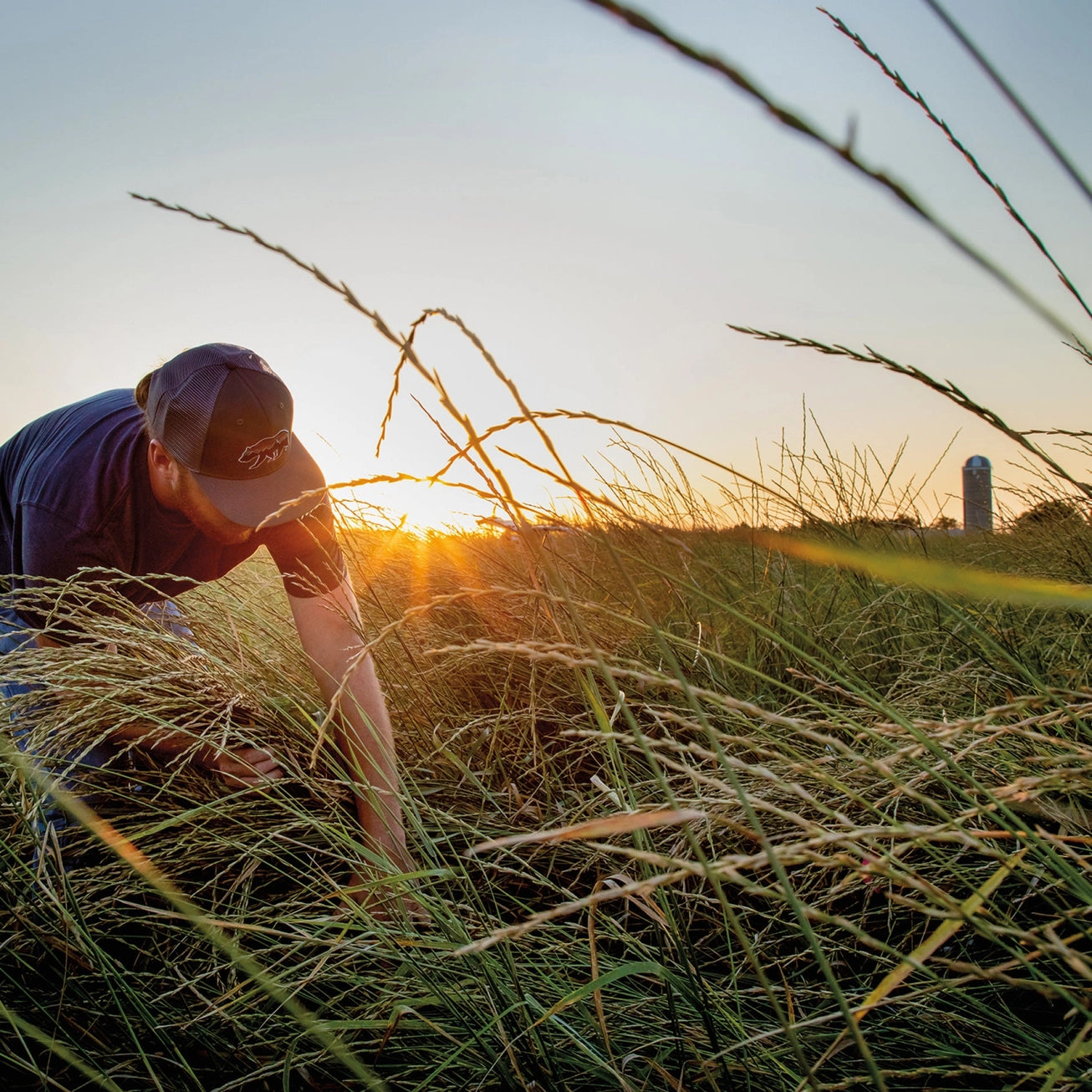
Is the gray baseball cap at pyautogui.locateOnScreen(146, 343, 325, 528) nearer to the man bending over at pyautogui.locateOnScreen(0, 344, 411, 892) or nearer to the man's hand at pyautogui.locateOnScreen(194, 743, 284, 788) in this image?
the man bending over at pyautogui.locateOnScreen(0, 344, 411, 892)

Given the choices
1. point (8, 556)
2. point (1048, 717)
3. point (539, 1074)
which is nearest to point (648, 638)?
point (539, 1074)

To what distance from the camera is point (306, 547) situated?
6.63ft

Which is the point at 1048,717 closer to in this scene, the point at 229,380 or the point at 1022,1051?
the point at 1022,1051

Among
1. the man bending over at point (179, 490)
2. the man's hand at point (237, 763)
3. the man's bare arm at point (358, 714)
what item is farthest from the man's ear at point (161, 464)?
the man's hand at point (237, 763)

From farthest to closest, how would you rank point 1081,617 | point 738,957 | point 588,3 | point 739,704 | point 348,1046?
point 1081,617 < point 738,957 < point 348,1046 < point 739,704 < point 588,3

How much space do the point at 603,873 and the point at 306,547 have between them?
125cm

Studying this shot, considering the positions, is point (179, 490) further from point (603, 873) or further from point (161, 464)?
point (603, 873)

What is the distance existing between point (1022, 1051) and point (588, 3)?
3.30 feet

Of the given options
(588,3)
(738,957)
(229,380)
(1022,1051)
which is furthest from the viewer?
(229,380)

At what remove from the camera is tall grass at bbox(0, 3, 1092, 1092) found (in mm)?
560

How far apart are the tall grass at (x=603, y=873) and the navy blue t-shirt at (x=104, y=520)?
400 millimetres

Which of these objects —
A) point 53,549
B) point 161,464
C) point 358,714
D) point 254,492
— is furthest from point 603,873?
point 161,464

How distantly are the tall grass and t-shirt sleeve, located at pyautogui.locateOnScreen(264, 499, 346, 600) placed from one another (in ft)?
0.92

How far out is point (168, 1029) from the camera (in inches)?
38.8
